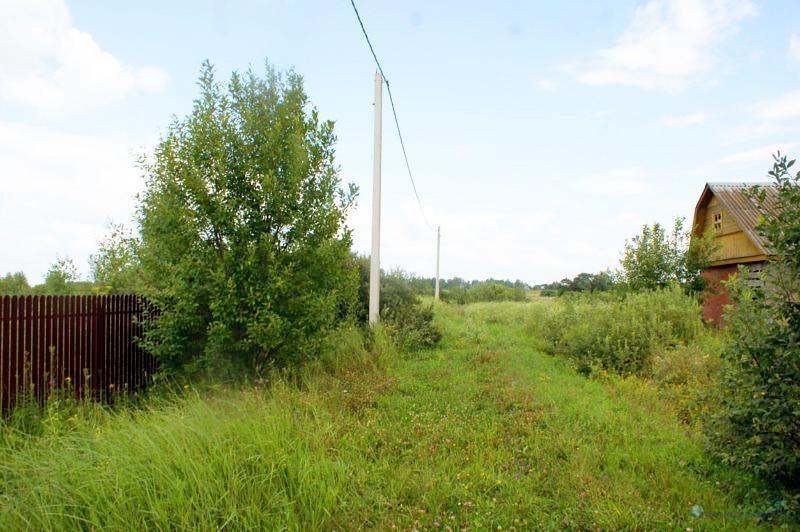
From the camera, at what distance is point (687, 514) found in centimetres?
333

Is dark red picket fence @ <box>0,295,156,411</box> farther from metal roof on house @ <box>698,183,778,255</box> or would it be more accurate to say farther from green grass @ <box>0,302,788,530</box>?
metal roof on house @ <box>698,183,778,255</box>

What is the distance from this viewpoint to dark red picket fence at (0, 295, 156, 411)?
17.3 feet

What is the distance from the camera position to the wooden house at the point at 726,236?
603 inches

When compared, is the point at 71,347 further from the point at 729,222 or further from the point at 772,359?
the point at 729,222

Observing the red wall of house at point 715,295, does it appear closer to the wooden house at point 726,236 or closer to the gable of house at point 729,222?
the wooden house at point 726,236

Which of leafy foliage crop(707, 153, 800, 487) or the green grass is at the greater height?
leafy foliage crop(707, 153, 800, 487)

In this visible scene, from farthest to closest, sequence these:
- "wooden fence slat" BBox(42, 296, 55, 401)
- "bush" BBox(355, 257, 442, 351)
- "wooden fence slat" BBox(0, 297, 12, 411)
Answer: "bush" BBox(355, 257, 442, 351) → "wooden fence slat" BBox(42, 296, 55, 401) → "wooden fence slat" BBox(0, 297, 12, 411)

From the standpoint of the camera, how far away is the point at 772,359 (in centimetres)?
345

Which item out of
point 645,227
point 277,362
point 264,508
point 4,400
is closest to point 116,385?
point 4,400

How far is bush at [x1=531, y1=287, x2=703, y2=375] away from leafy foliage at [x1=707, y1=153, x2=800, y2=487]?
4657 millimetres

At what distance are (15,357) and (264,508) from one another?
4162 mm

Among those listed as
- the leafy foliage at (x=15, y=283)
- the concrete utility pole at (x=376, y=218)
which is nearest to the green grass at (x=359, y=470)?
the concrete utility pole at (x=376, y=218)

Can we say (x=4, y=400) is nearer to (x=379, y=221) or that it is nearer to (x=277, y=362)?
(x=277, y=362)

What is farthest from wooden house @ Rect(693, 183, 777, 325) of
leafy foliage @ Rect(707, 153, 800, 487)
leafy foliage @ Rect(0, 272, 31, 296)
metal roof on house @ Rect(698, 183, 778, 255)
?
leafy foliage @ Rect(0, 272, 31, 296)
